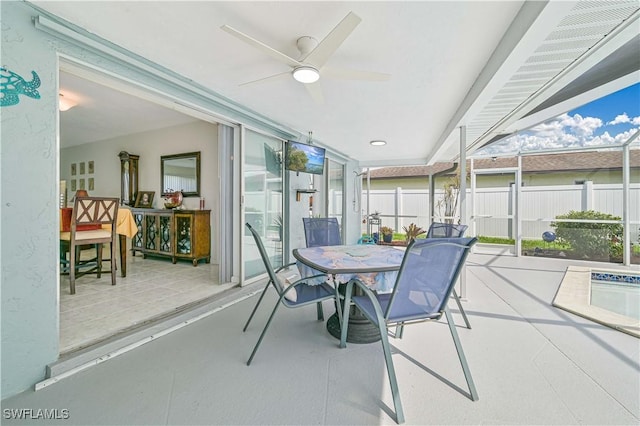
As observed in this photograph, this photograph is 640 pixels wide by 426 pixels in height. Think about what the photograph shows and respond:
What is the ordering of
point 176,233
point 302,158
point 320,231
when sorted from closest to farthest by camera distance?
point 320,231 → point 302,158 → point 176,233

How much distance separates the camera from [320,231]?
3.30 metres

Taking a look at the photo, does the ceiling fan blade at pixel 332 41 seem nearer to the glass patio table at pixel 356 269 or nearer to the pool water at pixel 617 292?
the glass patio table at pixel 356 269

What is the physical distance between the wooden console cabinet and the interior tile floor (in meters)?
0.29

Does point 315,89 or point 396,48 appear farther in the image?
point 315,89

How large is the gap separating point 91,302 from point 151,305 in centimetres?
68

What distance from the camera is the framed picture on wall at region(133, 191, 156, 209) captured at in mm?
5359

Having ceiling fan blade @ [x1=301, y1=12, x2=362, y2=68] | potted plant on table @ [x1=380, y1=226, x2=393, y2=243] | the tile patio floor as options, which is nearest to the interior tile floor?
the tile patio floor

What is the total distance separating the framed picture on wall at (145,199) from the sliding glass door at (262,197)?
2864 mm

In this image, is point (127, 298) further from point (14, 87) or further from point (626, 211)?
point (626, 211)

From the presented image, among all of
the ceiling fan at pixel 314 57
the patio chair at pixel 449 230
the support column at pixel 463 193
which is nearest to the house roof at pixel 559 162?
Answer: the support column at pixel 463 193

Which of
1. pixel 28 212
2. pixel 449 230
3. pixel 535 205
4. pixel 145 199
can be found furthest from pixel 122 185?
pixel 535 205

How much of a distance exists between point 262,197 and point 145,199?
305 cm

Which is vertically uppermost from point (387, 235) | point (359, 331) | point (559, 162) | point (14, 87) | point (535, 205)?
point (559, 162)

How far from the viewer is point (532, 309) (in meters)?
3.01
